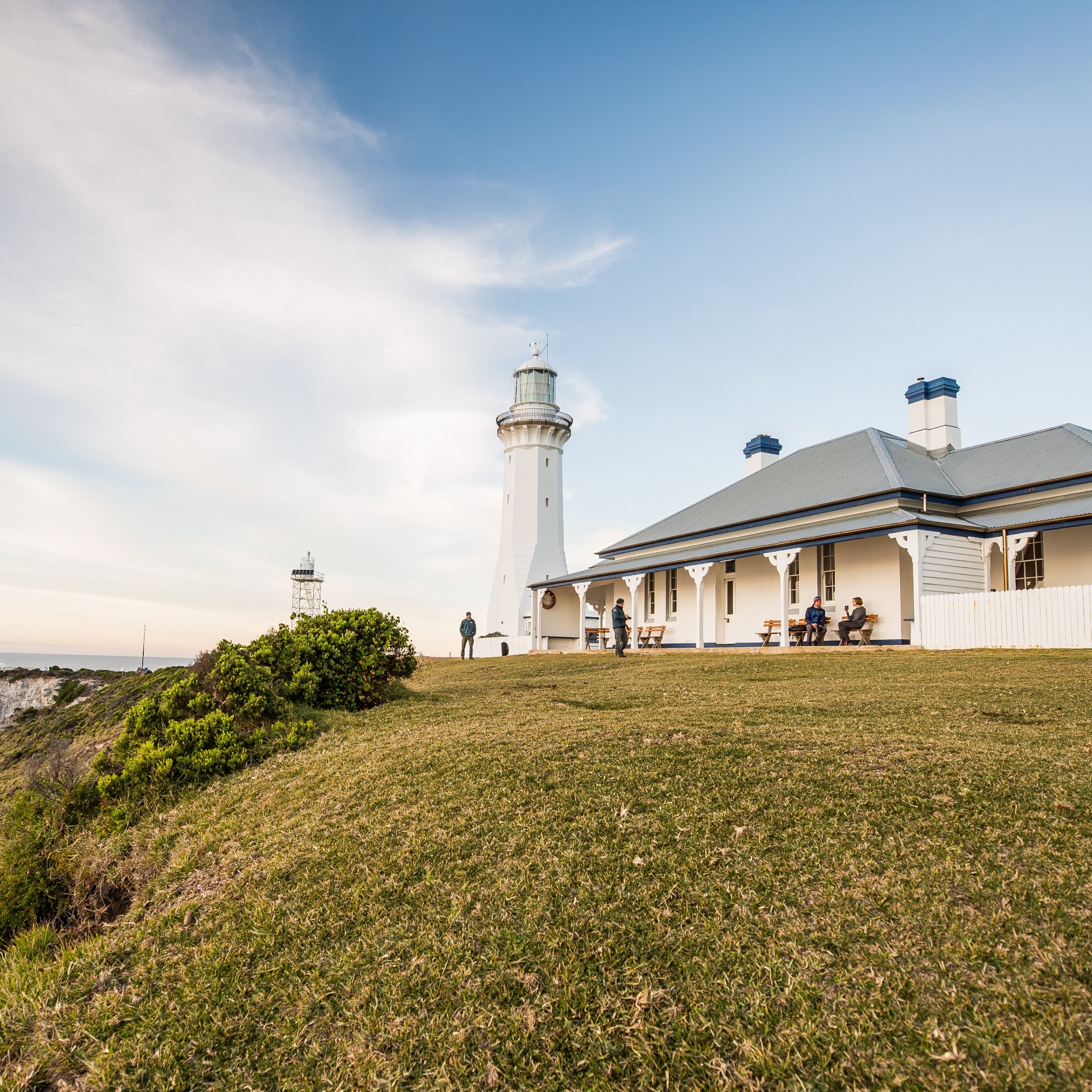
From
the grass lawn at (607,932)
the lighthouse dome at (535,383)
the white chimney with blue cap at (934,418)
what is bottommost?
the grass lawn at (607,932)

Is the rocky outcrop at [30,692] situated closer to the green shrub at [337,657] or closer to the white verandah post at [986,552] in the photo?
the green shrub at [337,657]

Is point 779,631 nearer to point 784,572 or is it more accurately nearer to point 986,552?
point 784,572

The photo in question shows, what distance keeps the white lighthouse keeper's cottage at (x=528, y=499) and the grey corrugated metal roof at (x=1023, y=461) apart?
1733cm

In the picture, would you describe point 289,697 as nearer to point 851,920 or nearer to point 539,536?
point 851,920

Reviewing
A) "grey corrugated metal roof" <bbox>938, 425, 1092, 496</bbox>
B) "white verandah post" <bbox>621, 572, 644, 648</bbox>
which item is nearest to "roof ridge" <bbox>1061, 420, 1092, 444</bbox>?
"grey corrugated metal roof" <bbox>938, 425, 1092, 496</bbox>

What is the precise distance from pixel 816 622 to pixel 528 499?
18.7 metres

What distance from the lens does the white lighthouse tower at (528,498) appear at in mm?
36344

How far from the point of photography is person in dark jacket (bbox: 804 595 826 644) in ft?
67.3

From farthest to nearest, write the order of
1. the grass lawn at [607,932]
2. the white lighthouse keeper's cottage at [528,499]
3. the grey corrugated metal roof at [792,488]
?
the white lighthouse keeper's cottage at [528,499]
the grey corrugated metal roof at [792,488]
the grass lawn at [607,932]

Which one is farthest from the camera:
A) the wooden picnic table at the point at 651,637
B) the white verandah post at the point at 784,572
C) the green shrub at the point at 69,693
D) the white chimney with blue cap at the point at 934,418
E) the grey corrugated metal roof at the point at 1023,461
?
the green shrub at the point at 69,693

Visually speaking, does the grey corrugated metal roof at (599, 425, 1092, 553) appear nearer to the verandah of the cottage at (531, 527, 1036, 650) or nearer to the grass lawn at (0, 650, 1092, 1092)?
the verandah of the cottage at (531, 527, 1036, 650)

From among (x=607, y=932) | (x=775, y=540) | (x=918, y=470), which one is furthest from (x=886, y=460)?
(x=607, y=932)

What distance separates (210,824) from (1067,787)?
6.70 meters

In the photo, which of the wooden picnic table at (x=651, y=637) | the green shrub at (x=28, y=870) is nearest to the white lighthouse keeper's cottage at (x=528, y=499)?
the wooden picnic table at (x=651, y=637)
